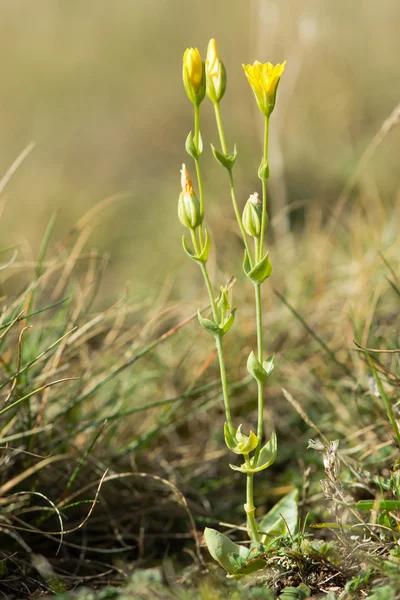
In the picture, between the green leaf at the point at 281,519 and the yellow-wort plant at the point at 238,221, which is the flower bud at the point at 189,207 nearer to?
the yellow-wort plant at the point at 238,221

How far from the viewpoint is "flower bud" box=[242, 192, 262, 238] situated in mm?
1073

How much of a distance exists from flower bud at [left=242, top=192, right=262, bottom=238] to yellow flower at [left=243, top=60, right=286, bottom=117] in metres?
0.15

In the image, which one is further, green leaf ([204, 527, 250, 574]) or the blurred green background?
the blurred green background

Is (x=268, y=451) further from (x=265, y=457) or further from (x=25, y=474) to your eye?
(x=25, y=474)

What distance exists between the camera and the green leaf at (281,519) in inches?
47.7

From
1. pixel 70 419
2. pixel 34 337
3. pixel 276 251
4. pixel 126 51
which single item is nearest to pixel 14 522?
pixel 70 419

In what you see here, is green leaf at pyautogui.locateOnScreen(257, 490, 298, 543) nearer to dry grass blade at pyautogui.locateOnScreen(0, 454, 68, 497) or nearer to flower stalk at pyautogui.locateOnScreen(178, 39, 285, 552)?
flower stalk at pyautogui.locateOnScreen(178, 39, 285, 552)

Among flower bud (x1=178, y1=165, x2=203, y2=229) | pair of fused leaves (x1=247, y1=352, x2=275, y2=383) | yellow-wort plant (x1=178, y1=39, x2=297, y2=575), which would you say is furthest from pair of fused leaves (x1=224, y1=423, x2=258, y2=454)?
flower bud (x1=178, y1=165, x2=203, y2=229)

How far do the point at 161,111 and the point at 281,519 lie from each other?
15.3 ft

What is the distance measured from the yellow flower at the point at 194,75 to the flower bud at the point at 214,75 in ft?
0.06

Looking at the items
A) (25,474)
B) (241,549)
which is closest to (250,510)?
(241,549)

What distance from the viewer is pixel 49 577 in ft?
4.06

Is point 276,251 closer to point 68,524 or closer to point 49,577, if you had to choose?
point 68,524

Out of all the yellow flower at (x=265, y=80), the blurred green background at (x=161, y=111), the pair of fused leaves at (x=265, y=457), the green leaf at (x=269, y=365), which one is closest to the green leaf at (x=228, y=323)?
the green leaf at (x=269, y=365)
